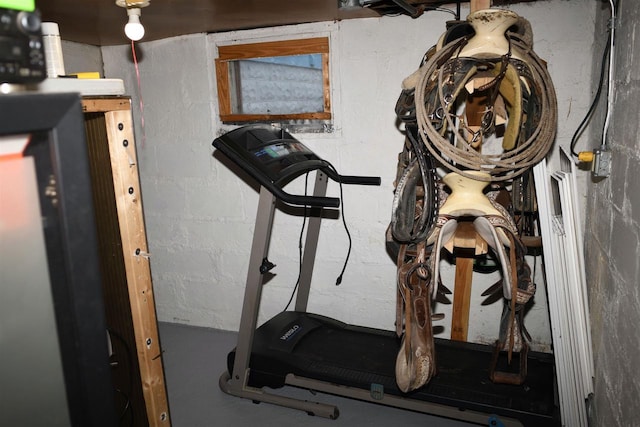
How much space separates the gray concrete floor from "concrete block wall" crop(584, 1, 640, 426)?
3.02 feet

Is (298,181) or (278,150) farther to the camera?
(298,181)

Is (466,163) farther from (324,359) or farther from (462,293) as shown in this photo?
(324,359)

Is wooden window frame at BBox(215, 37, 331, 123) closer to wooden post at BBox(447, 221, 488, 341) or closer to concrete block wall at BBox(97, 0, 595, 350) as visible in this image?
concrete block wall at BBox(97, 0, 595, 350)

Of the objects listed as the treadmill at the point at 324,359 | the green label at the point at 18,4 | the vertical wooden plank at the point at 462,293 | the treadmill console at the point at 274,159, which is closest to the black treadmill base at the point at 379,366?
the treadmill at the point at 324,359

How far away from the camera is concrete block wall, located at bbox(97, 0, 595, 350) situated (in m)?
2.69

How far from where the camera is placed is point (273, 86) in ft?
11.0

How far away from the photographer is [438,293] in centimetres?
228

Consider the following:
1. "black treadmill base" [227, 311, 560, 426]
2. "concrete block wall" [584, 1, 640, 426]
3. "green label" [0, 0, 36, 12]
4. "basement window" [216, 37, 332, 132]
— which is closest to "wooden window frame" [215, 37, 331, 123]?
"basement window" [216, 37, 332, 132]

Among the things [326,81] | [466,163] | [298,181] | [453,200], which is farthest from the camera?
[298,181]

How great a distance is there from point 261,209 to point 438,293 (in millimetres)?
985

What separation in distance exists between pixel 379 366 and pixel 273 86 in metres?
2.00

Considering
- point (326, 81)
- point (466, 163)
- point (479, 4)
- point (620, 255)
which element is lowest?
point (620, 255)

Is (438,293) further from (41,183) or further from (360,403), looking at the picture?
(41,183)

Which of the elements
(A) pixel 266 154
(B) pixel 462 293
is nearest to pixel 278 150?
(A) pixel 266 154
